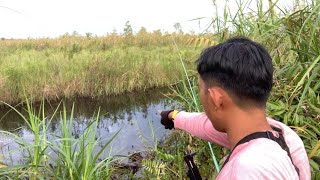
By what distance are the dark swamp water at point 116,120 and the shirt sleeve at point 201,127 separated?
9.63ft

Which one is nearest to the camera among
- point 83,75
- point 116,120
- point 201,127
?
point 201,127

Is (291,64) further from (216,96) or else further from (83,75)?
(83,75)

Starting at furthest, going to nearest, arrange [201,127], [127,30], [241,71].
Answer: [127,30]
[201,127]
[241,71]

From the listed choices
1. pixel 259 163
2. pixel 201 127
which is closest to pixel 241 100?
pixel 259 163

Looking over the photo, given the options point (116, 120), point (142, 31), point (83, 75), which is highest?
point (142, 31)

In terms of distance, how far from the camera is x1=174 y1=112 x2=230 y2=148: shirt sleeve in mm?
1395

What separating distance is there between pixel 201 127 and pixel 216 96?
510mm

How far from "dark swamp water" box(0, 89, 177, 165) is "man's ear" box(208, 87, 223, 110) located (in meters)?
3.52

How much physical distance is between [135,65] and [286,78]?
23.6 feet

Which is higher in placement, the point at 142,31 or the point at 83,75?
the point at 142,31

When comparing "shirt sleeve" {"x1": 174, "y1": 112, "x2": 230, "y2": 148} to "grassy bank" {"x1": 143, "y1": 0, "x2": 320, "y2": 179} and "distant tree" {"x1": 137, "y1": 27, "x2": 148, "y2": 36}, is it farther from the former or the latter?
"distant tree" {"x1": 137, "y1": 27, "x2": 148, "y2": 36}

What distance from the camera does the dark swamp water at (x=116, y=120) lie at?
491cm

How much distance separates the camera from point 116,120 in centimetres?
663

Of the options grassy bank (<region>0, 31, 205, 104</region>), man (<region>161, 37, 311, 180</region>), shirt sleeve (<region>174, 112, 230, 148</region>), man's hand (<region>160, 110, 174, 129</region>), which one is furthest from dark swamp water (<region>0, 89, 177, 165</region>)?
man (<region>161, 37, 311, 180</region>)
